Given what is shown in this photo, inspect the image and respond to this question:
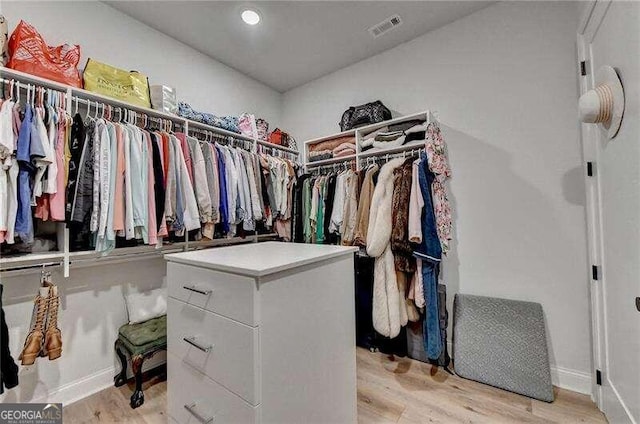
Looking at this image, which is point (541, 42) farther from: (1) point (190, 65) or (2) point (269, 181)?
(1) point (190, 65)

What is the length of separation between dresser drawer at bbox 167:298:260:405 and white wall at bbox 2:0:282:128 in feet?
6.23

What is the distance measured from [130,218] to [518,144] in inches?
Result: 103

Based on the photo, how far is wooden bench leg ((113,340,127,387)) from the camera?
1.78 m

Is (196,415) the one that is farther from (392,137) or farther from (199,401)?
(392,137)

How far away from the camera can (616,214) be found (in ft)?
4.13

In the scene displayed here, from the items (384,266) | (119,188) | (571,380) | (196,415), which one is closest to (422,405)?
(384,266)

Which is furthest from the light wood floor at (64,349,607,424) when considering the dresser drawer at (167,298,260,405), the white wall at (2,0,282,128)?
the white wall at (2,0,282,128)

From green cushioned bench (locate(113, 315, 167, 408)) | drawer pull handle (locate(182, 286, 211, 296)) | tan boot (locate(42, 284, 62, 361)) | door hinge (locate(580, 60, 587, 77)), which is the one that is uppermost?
door hinge (locate(580, 60, 587, 77))

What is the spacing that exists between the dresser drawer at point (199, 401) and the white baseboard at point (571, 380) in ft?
6.55

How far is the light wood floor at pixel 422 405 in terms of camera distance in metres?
1.46

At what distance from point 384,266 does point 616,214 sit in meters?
1.23

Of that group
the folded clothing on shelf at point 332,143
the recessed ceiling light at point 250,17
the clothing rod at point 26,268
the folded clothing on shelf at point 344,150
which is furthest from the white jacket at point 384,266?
the clothing rod at point 26,268

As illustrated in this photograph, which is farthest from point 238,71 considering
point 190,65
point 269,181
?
point 269,181

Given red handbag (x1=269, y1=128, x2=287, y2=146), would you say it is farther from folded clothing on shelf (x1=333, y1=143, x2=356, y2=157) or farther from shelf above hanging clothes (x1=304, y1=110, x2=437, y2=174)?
folded clothing on shelf (x1=333, y1=143, x2=356, y2=157)
